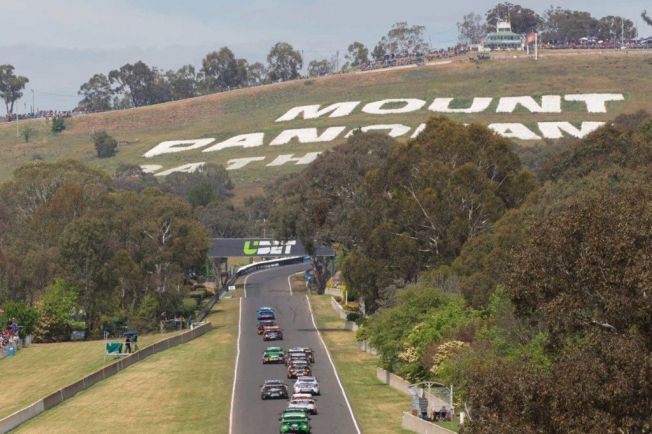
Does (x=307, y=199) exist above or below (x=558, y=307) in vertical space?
below

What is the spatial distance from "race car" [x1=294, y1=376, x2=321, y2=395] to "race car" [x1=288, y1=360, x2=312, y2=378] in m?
5.70

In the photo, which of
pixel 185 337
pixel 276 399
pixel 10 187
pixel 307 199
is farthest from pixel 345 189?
pixel 276 399

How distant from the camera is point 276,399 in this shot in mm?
62500

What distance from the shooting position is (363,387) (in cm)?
6856

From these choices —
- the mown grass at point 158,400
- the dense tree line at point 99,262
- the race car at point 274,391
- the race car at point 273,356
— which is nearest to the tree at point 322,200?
the dense tree line at point 99,262

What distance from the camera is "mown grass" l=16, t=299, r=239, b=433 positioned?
5772 cm

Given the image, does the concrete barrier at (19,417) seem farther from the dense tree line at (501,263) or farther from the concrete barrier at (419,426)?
the dense tree line at (501,263)

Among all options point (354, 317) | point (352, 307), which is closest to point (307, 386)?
point (354, 317)

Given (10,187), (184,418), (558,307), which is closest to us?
(558,307)

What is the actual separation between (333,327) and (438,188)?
41.4 ft

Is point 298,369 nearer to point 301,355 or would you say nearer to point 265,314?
point 301,355

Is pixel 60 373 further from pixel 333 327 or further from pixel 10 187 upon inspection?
pixel 10 187

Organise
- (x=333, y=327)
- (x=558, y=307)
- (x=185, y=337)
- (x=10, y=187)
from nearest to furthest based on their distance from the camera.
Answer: (x=558, y=307), (x=185, y=337), (x=333, y=327), (x=10, y=187)

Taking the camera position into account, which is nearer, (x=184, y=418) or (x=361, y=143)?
(x=184, y=418)
